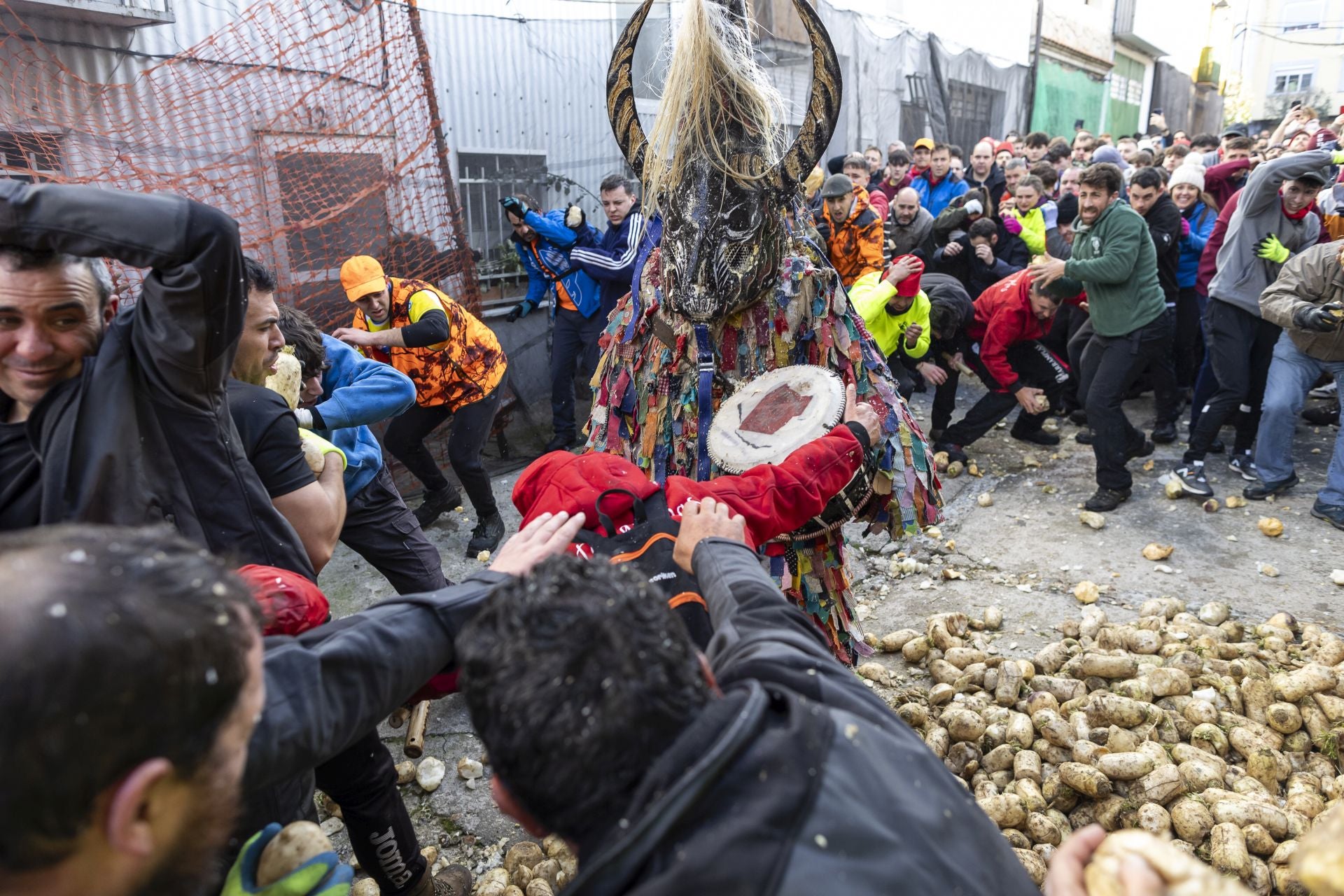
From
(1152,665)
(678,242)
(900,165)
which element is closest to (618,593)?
(678,242)

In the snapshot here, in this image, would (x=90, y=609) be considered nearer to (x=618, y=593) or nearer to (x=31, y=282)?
(x=618, y=593)

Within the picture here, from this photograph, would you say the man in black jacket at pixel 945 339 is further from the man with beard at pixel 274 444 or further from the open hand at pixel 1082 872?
the open hand at pixel 1082 872

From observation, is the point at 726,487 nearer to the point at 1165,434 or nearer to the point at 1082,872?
the point at 1082,872

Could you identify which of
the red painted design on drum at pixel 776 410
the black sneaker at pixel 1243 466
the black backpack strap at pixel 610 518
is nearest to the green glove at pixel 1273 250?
the black sneaker at pixel 1243 466

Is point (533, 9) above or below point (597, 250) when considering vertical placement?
above

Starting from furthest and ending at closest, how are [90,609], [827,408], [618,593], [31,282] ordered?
[827,408] → [31,282] → [618,593] → [90,609]

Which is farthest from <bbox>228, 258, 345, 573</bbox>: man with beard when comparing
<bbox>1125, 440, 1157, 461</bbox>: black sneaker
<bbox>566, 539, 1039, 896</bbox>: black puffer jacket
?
<bbox>1125, 440, 1157, 461</bbox>: black sneaker

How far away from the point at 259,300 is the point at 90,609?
5.69ft

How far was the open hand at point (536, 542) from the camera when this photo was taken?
1.61 meters

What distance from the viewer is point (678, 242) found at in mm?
2535

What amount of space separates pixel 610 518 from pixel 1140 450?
17.4 feet

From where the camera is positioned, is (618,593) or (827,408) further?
(827,408)

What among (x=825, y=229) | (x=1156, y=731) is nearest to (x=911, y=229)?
(x=825, y=229)

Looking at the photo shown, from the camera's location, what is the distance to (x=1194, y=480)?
5.35 metres
